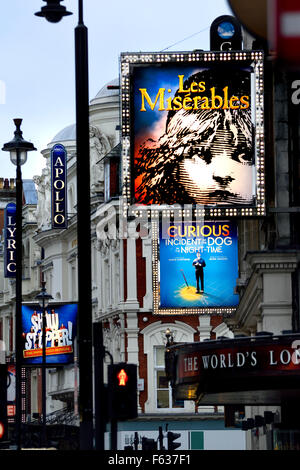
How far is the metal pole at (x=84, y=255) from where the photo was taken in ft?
33.8

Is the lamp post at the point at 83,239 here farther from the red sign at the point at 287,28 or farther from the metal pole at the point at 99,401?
the red sign at the point at 287,28

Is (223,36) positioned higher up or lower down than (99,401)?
higher up

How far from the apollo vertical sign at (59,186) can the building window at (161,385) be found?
1142 centimetres

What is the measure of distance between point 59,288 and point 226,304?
2816 cm

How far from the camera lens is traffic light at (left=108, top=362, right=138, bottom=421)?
9.27 meters

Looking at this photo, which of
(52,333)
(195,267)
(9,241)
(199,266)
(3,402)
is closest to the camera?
(3,402)

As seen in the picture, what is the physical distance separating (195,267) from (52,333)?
19517 mm

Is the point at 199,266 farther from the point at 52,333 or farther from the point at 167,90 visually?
the point at 167,90

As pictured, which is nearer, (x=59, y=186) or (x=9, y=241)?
(x=59, y=186)

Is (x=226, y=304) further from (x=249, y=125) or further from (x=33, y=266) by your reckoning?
(x=33, y=266)

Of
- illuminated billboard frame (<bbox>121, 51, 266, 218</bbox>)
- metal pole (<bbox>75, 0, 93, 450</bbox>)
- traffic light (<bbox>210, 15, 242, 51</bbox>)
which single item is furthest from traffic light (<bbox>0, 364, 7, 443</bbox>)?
traffic light (<bbox>210, 15, 242, 51</bbox>)

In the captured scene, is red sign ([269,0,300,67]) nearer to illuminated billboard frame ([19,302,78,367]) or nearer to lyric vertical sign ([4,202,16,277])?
illuminated billboard frame ([19,302,78,367])

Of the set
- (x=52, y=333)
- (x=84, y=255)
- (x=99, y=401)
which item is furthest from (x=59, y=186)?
(x=99, y=401)

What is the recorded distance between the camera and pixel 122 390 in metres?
9.38
